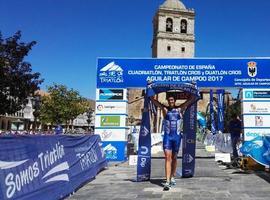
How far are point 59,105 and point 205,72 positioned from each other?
51715 mm

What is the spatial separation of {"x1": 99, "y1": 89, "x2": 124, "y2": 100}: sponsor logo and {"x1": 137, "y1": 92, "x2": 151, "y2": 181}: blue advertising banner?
8629 millimetres

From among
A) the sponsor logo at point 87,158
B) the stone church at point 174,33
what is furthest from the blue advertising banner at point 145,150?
the stone church at point 174,33

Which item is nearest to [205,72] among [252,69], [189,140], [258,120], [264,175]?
[252,69]

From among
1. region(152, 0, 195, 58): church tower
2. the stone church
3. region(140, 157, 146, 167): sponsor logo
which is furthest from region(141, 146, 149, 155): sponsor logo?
region(152, 0, 195, 58): church tower

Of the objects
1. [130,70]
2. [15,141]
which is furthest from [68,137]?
[130,70]

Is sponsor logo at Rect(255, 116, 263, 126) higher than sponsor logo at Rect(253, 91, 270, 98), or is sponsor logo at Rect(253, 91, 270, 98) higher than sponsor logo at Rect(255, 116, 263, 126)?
sponsor logo at Rect(253, 91, 270, 98)

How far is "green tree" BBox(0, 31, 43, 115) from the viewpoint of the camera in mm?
30977

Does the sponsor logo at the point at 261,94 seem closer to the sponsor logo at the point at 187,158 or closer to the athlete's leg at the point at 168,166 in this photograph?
the sponsor logo at the point at 187,158

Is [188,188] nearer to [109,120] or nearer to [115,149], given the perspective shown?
[115,149]

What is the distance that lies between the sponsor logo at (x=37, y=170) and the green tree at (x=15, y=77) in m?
23.3

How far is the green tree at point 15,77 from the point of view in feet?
102

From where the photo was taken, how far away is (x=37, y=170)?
279 inches

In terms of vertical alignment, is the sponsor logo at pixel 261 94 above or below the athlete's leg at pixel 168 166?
above

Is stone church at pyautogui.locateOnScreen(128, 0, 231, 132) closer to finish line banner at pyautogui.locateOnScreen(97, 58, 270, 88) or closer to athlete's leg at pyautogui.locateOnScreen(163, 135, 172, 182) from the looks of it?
finish line banner at pyautogui.locateOnScreen(97, 58, 270, 88)
